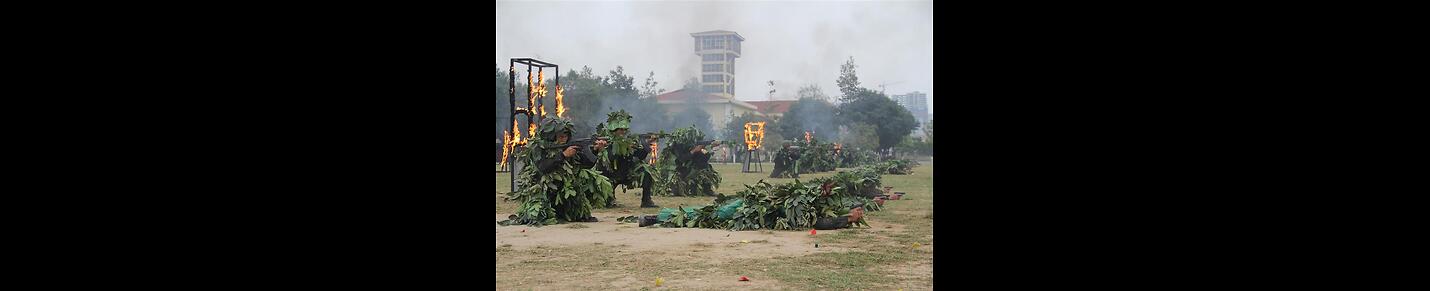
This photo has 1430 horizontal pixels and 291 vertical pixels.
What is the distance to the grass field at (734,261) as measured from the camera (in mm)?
6266

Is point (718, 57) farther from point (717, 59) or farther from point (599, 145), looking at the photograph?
point (599, 145)

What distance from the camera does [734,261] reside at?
24.6 feet

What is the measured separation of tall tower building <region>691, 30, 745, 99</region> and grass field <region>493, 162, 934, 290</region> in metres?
44.9

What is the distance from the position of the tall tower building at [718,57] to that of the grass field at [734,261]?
44.9 m

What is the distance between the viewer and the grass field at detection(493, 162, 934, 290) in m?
6.27

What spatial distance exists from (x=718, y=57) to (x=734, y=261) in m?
48.6

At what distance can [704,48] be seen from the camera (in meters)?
57.1

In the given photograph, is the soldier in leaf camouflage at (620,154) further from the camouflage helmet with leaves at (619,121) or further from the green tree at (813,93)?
the green tree at (813,93)

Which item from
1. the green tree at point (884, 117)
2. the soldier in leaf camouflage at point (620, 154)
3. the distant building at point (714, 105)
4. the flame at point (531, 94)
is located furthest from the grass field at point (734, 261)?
the distant building at point (714, 105)

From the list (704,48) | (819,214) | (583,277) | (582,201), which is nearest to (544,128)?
(582,201)

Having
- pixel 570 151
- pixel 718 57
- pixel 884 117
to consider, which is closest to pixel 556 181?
pixel 570 151

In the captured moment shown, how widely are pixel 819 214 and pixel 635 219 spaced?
223 centimetres

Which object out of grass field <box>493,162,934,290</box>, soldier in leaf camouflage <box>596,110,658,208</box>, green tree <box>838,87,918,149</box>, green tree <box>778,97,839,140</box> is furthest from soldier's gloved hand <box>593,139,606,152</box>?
green tree <box>778,97,839,140</box>

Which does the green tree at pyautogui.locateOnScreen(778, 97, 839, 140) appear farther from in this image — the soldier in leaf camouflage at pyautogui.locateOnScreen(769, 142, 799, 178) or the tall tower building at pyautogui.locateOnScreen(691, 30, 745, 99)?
the soldier in leaf camouflage at pyautogui.locateOnScreen(769, 142, 799, 178)
